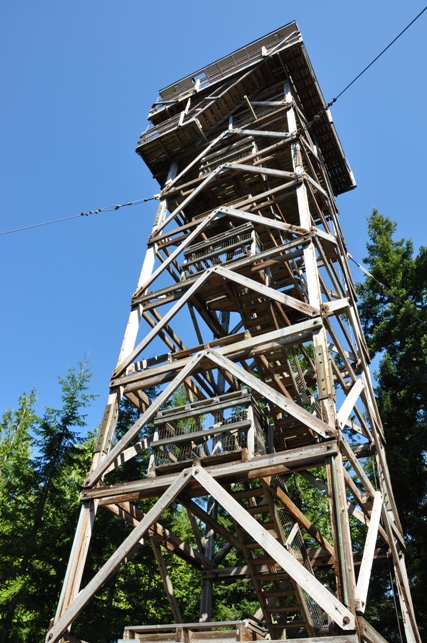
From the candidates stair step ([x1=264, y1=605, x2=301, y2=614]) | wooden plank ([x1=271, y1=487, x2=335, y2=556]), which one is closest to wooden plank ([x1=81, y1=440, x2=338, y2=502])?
wooden plank ([x1=271, y1=487, x2=335, y2=556])

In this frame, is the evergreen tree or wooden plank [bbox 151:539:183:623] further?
the evergreen tree

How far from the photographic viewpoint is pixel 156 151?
14898 millimetres

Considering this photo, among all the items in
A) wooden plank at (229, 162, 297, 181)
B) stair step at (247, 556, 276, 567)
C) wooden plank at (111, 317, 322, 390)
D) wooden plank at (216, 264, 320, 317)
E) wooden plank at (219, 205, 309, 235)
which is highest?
wooden plank at (229, 162, 297, 181)

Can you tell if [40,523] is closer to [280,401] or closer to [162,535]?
[162,535]

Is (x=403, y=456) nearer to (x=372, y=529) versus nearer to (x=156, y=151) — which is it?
(x=372, y=529)

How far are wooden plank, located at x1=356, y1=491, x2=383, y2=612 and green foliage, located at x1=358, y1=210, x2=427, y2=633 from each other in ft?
19.0

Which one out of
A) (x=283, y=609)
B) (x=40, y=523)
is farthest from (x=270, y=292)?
(x=40, y=523)

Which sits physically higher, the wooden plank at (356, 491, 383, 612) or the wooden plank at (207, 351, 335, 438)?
the wooden plank at (207, 351, 335, 438)

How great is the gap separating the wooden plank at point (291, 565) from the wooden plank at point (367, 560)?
0.30 meters

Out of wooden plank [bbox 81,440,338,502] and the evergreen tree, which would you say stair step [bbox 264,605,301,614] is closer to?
wooden plank [bbox 81,440,338,502]

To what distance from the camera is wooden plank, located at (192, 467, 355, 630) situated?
4832mm

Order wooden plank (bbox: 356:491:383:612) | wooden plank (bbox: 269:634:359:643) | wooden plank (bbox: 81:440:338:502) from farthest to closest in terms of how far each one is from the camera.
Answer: wooden plank (bbox: 81:440:338:502) → wooden plank (bbox: 356:491:383:612) → wooden plank (bbox: 269:634:359:643)

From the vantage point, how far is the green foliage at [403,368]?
12.9m

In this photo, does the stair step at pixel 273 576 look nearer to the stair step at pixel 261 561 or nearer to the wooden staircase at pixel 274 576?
the wooden staircase at pixel 274 576
